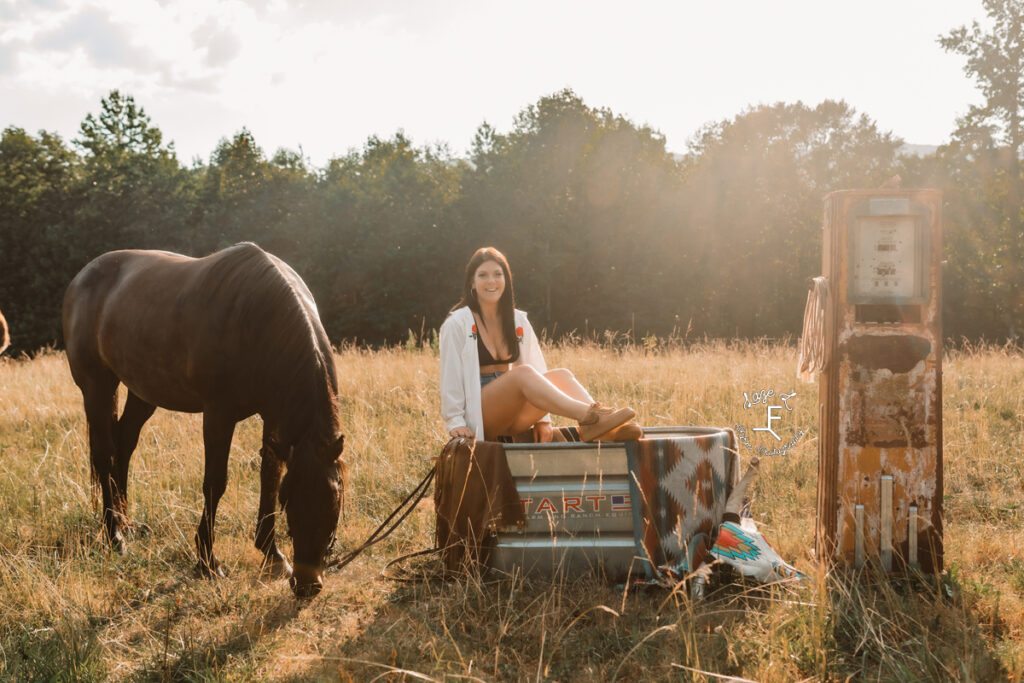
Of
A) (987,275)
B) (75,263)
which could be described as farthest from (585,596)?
(75,263)

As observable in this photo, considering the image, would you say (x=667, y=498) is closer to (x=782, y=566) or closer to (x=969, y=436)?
(x=782, y=566)

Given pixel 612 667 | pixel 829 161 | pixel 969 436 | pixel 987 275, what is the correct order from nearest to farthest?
Result: pixel 612 667
pixel 969 436
pixel 987 275
pixel 829 161

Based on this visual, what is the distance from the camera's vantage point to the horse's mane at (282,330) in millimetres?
3037

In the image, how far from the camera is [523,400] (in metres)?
3.51

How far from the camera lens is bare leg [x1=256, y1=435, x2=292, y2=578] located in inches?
134

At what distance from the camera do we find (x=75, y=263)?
82.7 feet

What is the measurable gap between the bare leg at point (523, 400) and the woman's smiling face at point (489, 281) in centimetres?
45

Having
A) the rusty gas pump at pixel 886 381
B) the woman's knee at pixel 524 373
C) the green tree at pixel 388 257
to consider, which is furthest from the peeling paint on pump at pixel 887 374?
the green tree at pixel 388 257

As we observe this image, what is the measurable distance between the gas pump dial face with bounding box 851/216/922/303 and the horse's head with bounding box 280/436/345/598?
7.69 ft

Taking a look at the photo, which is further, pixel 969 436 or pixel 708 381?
pixel 708 381

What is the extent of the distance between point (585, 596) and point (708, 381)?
4.46m

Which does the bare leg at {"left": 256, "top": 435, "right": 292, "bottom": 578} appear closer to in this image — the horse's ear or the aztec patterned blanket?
the horse's ear

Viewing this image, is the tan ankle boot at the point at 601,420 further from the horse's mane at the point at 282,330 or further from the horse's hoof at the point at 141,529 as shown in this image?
the horse's hoof at the point at 141,529

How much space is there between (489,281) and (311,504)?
148 centimetres
